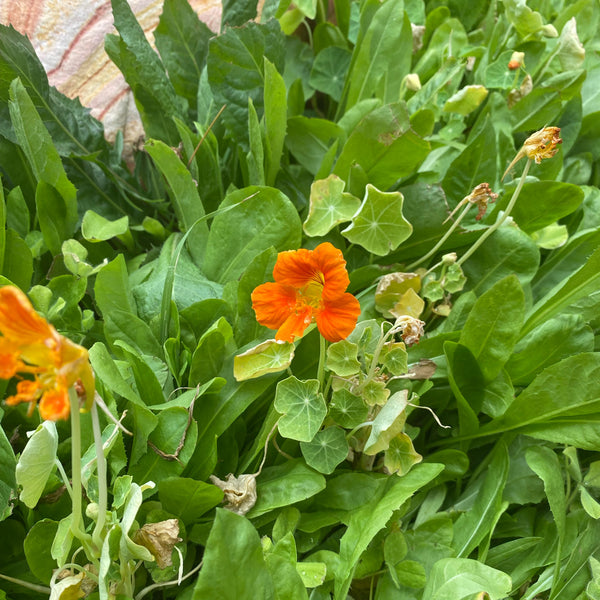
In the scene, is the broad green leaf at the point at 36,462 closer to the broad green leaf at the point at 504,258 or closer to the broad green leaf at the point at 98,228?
the broad green leaf at the point at 98,228

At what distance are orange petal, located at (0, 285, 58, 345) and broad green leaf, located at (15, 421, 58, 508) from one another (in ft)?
0.76

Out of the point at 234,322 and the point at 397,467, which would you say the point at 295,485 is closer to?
the point at 397,467

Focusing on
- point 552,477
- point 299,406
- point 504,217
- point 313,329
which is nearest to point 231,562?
point 299,406

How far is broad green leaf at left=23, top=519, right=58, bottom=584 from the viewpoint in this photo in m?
0.69

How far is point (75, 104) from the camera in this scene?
1130 mm

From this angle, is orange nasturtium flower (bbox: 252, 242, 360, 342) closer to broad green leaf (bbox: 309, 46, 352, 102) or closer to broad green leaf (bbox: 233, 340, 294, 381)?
broad green leaf (bbox: 233, 340, 294, 381)

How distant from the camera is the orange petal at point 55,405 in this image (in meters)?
0.38

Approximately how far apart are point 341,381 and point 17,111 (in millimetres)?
615

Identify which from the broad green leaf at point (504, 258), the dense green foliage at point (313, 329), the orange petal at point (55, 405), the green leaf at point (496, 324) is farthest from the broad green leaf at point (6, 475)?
the broad green leaf at point (504, 258)

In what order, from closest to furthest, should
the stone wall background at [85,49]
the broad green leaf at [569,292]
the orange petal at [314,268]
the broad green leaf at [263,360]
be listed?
the orange petal at [314,268] → the broad green leaf at [263,360] → the broad green leaf at [569,292] → the stone wall background at [85,49]

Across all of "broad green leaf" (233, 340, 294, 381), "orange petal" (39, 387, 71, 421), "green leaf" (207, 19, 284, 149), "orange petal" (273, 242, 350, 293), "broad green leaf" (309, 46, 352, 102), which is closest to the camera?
"orange petal" (39, 387, 71, 421)

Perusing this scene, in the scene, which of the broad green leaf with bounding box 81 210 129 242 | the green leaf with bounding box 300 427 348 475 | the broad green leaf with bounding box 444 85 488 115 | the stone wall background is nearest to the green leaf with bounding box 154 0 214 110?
the stone wall background

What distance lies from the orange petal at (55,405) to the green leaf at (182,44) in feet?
3.06

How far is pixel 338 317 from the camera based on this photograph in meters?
0.69
